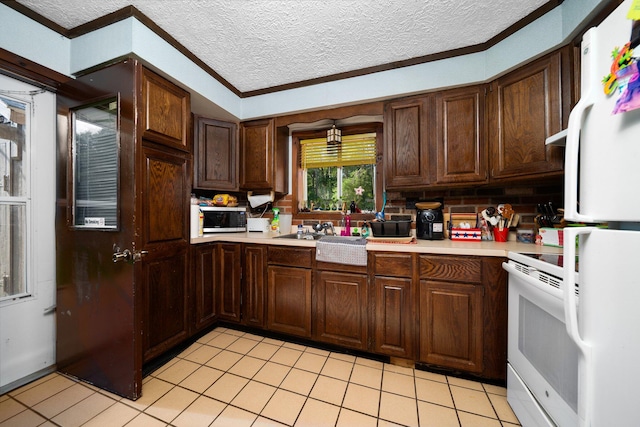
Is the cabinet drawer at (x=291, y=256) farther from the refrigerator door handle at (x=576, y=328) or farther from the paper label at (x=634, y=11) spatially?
the paper label at (x=634, y=11)

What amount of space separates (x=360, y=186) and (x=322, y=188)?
0.45m

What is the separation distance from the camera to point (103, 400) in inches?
56.2

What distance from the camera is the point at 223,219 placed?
241 cm

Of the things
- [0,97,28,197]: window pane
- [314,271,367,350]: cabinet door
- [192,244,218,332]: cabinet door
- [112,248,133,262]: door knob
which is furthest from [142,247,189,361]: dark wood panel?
[314,271,367,350]: cabinet door

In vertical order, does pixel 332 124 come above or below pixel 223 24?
below

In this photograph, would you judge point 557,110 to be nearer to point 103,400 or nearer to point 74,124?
point 74,124

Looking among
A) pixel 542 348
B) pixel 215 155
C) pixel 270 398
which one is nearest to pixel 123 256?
pixel 270 398

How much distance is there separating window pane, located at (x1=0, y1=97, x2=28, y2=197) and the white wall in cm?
34

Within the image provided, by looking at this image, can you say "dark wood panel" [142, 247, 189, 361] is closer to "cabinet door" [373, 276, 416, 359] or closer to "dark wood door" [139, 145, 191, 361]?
"dark wood door" [139, 145, 191, 361]

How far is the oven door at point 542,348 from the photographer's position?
3.04 ft

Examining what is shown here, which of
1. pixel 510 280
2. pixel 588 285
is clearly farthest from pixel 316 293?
pixel 588 285

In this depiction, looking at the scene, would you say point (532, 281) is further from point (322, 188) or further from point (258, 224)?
point (258, 224)

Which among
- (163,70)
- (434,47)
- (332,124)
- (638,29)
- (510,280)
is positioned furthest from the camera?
(332,124)

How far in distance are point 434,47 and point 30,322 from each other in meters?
3.42
